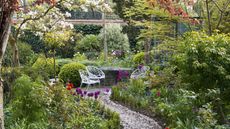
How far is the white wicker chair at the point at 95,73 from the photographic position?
11975mm

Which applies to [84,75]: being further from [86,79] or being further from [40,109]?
[40,109]

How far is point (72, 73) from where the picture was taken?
41.1 feet

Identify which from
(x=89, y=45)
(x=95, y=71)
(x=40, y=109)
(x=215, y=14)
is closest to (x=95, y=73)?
(x=95, y=71)

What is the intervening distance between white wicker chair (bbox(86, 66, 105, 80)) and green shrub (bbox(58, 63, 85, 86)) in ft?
0.95

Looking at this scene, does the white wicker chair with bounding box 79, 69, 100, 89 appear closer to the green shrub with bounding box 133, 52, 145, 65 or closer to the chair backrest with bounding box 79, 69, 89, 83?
the chair backrest with bounding box 79, 69, 89, 83

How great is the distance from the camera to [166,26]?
874cm

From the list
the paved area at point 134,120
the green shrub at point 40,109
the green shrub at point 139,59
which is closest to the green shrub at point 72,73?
the green shrub at point 139,59

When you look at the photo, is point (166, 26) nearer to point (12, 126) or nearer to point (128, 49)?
point (12, 126)

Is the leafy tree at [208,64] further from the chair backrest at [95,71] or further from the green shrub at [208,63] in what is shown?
the chair backrest at [95,71]

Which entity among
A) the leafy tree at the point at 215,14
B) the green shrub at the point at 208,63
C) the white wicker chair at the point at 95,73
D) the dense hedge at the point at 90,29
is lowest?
the white wicker chair at the point at 95,73

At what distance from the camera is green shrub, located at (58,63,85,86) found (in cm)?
1250

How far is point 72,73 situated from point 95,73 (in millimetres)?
756

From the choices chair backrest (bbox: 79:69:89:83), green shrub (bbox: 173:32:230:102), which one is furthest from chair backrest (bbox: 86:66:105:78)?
green shrub (bbox: 173:32:230:102)

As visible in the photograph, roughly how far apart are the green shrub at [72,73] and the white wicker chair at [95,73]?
0.95ft
